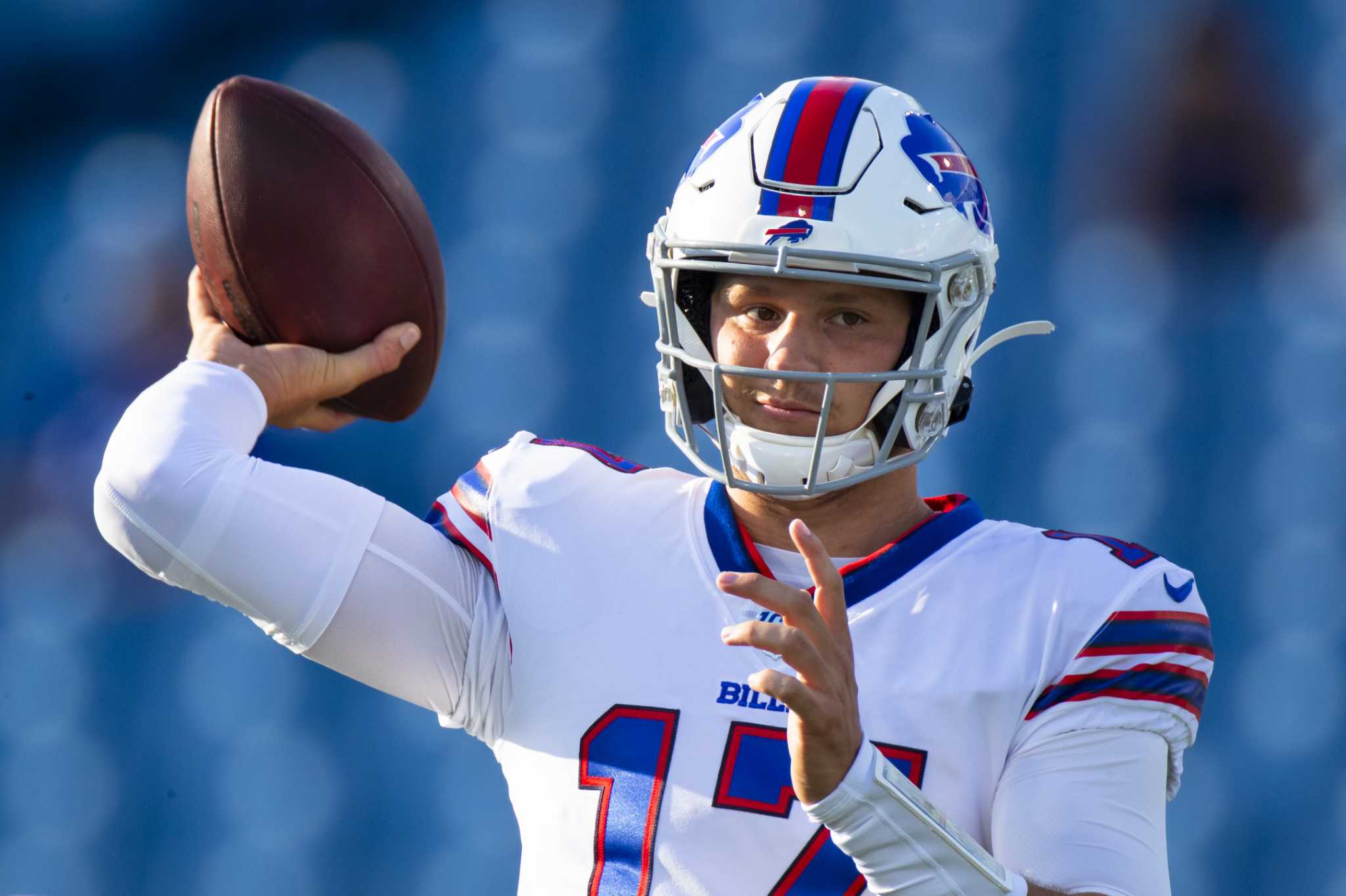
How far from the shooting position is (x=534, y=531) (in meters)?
1.33

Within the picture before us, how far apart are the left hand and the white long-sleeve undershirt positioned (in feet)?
0.67

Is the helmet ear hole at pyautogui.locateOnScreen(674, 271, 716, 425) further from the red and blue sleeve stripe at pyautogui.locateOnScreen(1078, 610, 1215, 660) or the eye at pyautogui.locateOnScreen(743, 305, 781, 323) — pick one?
the red and blue sleeve stripe at pyautogui.locateOnScreen(1078, 610, 1215, 660)

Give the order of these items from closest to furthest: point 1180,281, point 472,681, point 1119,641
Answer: point 1119,641 → point 472,681 → point 1180,281

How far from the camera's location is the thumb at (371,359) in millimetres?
1354

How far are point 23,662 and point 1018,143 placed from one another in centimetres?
141

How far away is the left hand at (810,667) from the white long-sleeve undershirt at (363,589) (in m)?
0.21

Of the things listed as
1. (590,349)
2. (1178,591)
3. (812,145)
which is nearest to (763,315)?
(812,145)

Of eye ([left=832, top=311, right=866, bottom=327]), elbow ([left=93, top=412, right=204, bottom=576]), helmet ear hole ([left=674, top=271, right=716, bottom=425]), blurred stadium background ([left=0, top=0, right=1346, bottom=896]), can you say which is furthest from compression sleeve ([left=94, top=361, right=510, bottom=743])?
blurred stadium background ([left=0, top=0, right=1346, bottom=896])

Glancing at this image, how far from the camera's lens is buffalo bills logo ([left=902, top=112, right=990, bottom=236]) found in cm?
132

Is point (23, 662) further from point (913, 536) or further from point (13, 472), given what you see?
point (913, 536)

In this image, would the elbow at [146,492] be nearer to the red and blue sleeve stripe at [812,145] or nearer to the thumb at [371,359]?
the thumb at [371,359]

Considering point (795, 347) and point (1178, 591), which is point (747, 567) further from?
point (1178, 591)

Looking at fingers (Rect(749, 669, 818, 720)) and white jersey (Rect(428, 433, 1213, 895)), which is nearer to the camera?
fingers (Rect(749, 669, 818, 720))

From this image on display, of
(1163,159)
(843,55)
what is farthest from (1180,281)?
(843,55)
